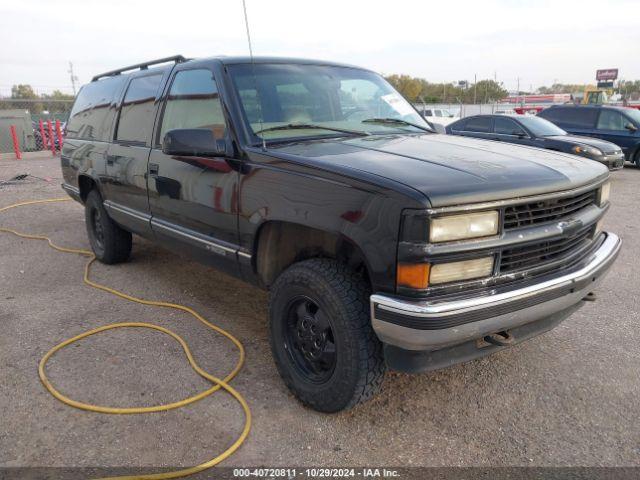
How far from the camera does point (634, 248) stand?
5812 mm

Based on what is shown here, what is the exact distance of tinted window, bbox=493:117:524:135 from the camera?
10727 millimetres

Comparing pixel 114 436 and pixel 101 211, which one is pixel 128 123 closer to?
pixel 101 211

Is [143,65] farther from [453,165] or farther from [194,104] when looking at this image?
[453,165]

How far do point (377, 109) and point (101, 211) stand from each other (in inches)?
116

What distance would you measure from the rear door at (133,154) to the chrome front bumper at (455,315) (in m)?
2.56

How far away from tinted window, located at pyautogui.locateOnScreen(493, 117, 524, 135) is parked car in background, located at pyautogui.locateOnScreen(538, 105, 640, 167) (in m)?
3.08

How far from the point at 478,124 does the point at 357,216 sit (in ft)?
33.5

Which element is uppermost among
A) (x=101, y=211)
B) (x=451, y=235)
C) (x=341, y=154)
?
(x=341, y=154)

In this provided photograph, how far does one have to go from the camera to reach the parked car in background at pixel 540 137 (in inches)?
387

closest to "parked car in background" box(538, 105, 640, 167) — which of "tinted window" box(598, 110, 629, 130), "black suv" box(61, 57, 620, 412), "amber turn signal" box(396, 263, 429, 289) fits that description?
"tinted window" box(598, 110, 629, 130)

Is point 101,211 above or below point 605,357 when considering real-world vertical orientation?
above

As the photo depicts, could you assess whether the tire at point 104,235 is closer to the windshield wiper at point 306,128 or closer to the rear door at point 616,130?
the windshield wiper at point 306,128

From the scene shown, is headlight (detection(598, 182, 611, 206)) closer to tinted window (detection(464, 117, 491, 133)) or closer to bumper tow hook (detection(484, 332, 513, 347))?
bumper tow hook (detection(484, 332, 513, 347))

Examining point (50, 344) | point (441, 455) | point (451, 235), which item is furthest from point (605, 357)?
point (50, 344)
